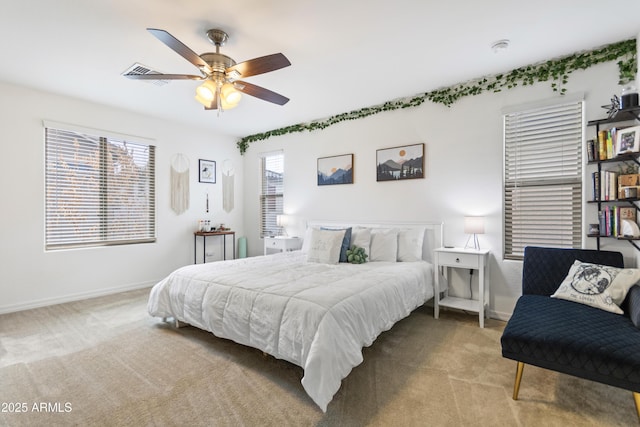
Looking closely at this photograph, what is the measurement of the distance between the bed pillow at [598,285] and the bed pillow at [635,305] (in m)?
0.06

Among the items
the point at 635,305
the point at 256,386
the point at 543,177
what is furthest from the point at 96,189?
the point at 635,305

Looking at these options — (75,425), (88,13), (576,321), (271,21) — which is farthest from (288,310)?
(88,13)

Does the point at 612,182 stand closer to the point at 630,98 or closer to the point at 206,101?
the point at 630,98

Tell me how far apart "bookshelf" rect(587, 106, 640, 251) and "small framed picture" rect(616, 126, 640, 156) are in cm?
4

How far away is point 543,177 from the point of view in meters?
3.19

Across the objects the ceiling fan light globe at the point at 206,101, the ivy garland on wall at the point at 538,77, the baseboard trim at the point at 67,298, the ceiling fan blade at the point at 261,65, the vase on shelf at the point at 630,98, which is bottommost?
the baseboard trim at the point at 67,298

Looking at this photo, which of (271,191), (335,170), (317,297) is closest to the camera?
(317,297)

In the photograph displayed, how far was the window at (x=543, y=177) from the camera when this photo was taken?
304 cm

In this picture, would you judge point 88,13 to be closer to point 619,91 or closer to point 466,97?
point 466,97

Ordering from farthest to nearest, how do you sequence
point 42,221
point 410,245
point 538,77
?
point 42,221
point 410,245
point 538,77

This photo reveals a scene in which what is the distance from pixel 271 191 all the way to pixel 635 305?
15.9 ft

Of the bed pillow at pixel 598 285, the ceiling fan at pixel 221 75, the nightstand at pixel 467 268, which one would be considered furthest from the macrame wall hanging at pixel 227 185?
the bed pillow at pixel 598 285

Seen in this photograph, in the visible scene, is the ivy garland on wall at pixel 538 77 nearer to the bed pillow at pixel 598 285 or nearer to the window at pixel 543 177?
the window at pixel 543 177

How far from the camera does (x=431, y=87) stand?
3682 millimetres
